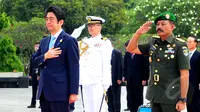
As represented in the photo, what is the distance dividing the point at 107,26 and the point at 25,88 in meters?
27.3

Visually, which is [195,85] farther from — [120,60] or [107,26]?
[107,26]

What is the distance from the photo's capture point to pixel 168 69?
22.4 feet

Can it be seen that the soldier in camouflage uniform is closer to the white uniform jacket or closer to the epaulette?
the white uniform jacket

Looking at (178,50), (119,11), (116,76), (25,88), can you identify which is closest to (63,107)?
(178,50)

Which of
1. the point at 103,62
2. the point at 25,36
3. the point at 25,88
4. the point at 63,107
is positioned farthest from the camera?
the point at 25,36

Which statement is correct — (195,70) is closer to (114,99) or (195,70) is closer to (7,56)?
(114,99)

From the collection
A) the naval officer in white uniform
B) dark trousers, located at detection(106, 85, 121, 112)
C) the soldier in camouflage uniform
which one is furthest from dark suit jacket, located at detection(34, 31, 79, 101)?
dark trousers, located at detection(106, 85, 121, 112)

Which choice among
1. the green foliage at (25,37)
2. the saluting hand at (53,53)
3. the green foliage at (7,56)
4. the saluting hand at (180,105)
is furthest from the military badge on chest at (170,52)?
the green foliage at (25,37)

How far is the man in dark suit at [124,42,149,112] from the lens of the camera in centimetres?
1195

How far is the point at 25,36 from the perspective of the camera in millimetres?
30625

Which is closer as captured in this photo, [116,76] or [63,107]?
[63,107]

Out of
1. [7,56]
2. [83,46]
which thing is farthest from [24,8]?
[83,46]

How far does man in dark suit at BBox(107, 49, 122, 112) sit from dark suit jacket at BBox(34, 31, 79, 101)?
6.39m

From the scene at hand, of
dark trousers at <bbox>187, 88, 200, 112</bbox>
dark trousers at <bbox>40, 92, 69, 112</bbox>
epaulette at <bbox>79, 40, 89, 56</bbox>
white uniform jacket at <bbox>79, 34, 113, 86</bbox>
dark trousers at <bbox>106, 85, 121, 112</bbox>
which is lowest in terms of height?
dark trousers at <bbox>106, 85, 121, 112</bbox>
